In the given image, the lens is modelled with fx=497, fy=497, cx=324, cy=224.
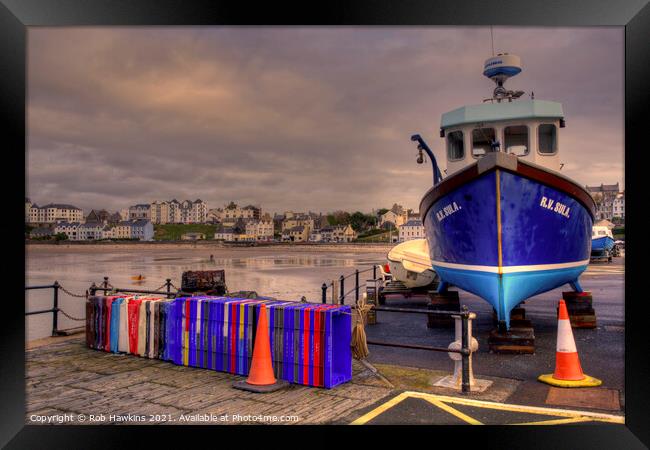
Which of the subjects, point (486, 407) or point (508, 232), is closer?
point (486, 407)

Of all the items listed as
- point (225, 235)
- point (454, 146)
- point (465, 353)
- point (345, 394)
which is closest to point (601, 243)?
point (454, 146)

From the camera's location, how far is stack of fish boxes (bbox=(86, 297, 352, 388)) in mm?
6309

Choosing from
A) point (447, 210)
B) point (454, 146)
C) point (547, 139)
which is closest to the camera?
point (447, 210)

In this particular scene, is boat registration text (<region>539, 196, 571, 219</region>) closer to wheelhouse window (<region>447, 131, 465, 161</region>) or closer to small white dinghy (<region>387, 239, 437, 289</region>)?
wheelhouse window (<region>447, 131, 465, 161</region>)

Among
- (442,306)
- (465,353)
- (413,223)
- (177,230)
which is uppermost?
(413,223)

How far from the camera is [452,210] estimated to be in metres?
9.22

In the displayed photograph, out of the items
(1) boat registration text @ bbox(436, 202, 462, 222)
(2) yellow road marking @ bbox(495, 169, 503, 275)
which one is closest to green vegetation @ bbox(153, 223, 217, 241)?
(1) boat registration text @ bbox(436, 202, 462, 222)

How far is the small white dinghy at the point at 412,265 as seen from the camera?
48.4 ft

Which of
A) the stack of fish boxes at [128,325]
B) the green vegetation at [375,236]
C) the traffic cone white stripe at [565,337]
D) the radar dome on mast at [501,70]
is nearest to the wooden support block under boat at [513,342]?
the traffic cone white stripe at [565,337]

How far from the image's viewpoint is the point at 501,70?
11.5m

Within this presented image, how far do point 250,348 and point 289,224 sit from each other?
17166 centimetres

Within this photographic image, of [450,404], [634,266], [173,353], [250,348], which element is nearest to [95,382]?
[173,353]

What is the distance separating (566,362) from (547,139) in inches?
227

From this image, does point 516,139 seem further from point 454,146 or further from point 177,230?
point 177,230
